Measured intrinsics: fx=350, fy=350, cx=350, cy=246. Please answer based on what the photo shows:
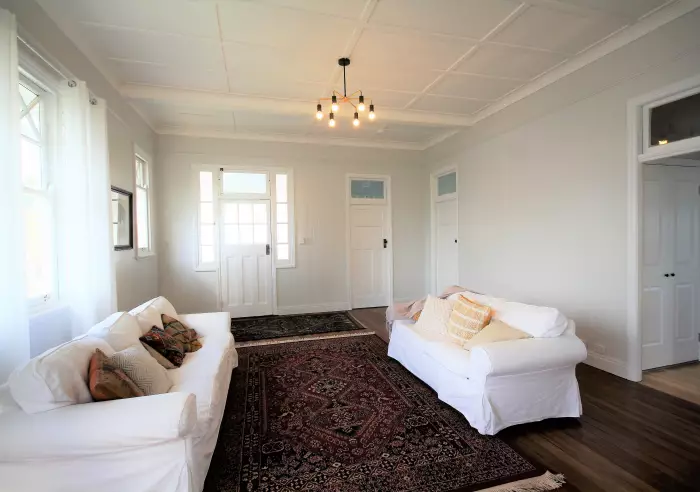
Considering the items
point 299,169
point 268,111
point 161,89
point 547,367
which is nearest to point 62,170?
point 161,89

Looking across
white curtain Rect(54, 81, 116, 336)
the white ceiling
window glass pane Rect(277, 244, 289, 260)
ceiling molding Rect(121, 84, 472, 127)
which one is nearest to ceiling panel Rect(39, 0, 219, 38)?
the white ceiling

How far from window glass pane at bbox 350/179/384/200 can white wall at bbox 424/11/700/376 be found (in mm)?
1923

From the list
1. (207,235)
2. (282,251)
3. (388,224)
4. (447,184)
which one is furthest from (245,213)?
(447,184)

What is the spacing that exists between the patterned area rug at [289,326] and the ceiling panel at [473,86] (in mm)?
3184

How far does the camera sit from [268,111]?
13.9 ft

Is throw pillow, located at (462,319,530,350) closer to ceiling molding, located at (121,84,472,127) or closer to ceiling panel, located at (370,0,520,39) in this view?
ceiling panel, located at (370,0,520,39)

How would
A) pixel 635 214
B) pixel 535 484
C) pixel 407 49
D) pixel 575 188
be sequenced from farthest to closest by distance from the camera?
pixel 575 188
pixel 407 49
pixel 635 214
pixel 535 484

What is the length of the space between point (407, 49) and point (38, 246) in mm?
3302

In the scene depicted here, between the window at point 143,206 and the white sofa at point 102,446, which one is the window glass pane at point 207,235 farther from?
the white sofa at point 102,446

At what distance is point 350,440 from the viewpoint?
221 cm

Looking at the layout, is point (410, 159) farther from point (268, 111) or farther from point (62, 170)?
point (62, 170)

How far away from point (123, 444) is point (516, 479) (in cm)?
190

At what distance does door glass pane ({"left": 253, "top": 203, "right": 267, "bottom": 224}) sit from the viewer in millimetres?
5602

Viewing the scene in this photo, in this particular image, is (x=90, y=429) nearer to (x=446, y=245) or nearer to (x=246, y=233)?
(x=246, y=233)
